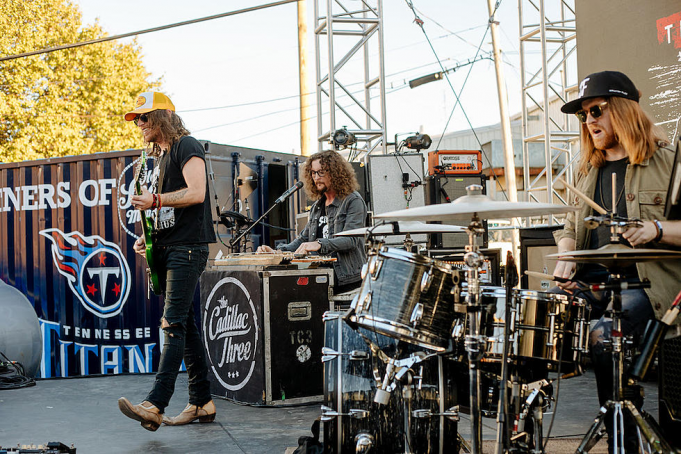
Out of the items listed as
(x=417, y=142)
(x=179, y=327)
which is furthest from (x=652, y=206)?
(x=417, y=142)

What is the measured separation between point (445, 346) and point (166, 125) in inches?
98.1

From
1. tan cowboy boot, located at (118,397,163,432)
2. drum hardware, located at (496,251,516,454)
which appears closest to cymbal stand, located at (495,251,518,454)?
drum hardware, located at (496,251,516,454)

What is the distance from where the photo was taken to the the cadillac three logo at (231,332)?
495cm

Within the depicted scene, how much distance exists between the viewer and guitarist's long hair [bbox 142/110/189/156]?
4.35 m

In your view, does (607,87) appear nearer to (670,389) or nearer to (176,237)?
(670,389)

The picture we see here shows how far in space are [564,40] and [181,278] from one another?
11264mm

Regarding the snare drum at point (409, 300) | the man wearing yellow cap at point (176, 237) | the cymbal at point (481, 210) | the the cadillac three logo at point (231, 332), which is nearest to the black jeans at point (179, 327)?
the man wearing yellow cap at point (176, 237)

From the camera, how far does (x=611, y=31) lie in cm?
658

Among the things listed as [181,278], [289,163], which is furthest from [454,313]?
[289,163]

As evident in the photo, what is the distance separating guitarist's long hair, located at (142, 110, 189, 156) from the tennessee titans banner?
2.49m

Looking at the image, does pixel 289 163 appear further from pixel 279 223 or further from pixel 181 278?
pixel 181 278

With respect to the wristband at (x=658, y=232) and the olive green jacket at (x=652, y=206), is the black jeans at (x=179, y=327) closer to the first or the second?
the olive green jacket at (x=652, y=206)

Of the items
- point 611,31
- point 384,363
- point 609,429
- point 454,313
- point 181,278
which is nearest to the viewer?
point 609,429

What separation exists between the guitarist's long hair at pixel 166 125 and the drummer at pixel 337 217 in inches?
45.1
